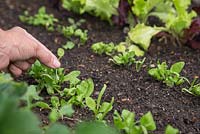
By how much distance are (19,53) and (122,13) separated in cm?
103

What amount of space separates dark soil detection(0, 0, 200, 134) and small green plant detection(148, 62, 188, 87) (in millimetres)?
30

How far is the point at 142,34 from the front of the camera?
274 centimetres

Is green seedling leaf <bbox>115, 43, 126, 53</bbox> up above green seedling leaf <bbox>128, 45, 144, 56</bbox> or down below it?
above

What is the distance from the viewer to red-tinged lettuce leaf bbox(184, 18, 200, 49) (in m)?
2.73

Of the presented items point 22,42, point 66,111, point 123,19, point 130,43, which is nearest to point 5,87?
point 66,111

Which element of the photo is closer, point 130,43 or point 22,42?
point 22,42

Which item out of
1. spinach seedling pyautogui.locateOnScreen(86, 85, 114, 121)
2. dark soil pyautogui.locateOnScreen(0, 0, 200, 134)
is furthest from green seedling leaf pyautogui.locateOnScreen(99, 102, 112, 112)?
dark soil pyautogui.locateOnScreen(0, 0, 200, 134)

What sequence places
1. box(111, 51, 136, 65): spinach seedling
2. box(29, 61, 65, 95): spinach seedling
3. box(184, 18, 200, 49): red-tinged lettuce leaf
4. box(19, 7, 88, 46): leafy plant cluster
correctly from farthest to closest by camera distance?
box(19, 7, 88, 46): leafy plant cluster, box(184, 18, 200, 49): red-tinged lettuce leaf, box(111, 51, 136, 65): spinach seedling, box(29, 61, 65, 95): spinach seedling

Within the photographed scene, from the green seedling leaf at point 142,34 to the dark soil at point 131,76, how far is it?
0.06 m

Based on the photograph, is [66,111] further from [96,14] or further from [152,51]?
[96,14]

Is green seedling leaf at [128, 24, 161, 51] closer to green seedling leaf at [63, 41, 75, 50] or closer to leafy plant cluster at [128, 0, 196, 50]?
leafy plant cluster at [128, 0, 196, 50]

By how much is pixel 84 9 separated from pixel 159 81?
0.88 meters

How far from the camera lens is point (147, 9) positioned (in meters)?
2.83

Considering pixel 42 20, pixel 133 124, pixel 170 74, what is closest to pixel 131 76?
pixel 170 74
